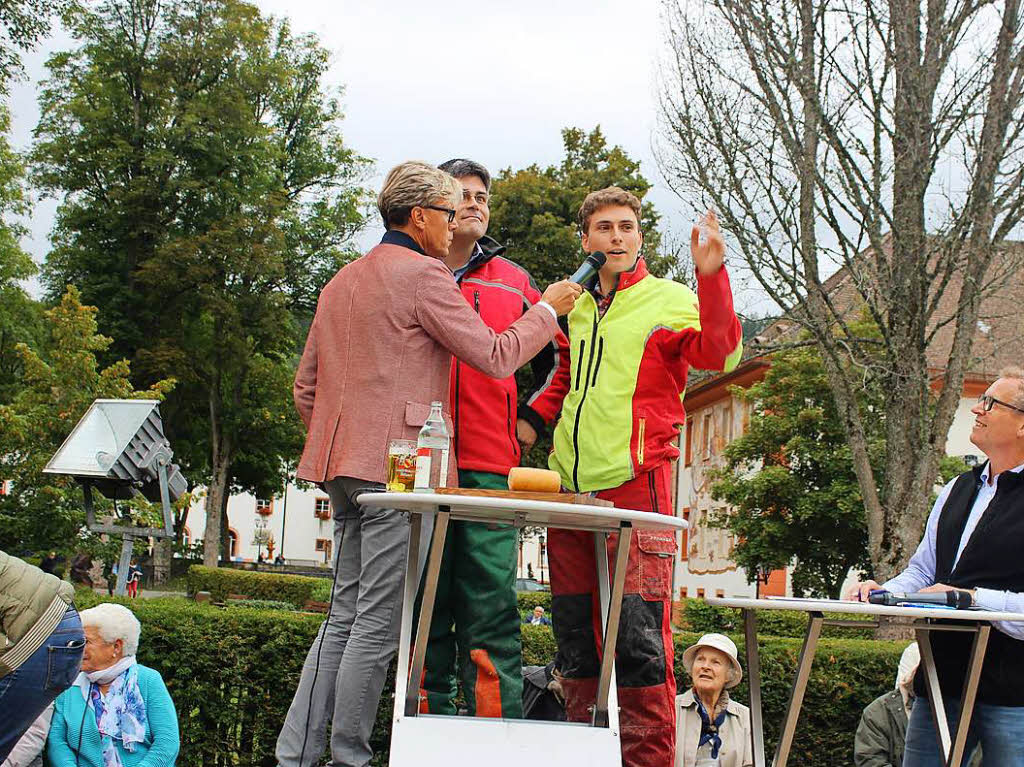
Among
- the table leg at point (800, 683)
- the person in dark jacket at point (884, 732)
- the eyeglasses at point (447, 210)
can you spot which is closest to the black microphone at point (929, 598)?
the table leg at point (800, 683)

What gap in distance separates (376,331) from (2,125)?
33057 millimetres

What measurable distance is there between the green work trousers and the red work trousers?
319mm

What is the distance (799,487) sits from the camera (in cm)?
2756

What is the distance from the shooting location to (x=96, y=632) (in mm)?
5348

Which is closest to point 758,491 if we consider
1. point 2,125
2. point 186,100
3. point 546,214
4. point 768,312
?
point 546,214

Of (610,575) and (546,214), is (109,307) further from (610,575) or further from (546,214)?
(610,575)

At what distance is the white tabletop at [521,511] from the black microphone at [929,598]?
28.5 inches

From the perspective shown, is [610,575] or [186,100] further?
[186,100]

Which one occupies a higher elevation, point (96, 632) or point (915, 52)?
point (915, 52)

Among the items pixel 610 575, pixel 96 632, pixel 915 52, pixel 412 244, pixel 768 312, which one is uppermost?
pixel 915 52

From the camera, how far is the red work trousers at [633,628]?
3848 mm

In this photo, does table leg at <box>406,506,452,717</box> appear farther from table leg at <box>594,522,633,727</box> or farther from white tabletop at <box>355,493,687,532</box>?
table leg at <box>594,522,633,727</box>

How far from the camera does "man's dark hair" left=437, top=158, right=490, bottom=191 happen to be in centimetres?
467

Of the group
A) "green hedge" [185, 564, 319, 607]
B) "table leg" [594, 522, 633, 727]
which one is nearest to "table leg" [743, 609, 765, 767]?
"table leg" [594, 522, 633, 727]
